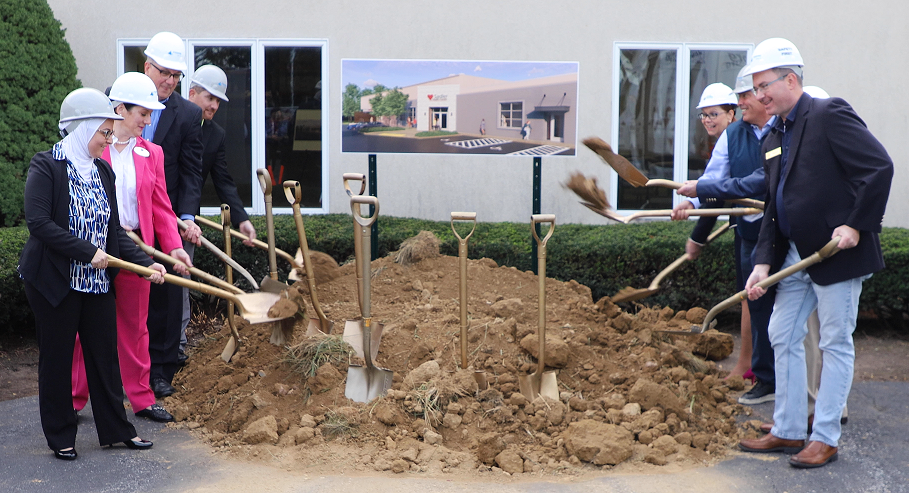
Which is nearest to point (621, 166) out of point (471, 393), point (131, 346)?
point (471, 393)

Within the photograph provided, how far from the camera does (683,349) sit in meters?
5.52

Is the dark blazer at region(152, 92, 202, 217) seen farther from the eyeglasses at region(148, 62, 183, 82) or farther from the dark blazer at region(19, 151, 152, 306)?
the dark blazer at region(19, 151, 152, 306)

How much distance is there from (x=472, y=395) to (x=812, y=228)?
1.92 meters

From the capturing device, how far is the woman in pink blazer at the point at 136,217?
4.35 meters

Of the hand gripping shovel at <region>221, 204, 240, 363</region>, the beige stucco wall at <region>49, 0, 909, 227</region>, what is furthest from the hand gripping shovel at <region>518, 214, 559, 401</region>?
the beige stucco wall at <region>49, 0, 909, 227</region>

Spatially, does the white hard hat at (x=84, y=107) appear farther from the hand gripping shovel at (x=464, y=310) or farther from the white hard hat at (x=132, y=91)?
the hand gripping shovel at (x=464, y=310)

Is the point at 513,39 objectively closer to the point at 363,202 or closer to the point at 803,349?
the point at 363,202

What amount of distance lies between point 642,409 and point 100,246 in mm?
2941

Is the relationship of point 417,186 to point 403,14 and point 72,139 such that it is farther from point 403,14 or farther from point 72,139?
point 72,139

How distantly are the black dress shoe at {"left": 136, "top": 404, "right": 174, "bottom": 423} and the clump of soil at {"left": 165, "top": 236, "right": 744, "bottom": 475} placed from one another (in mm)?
69

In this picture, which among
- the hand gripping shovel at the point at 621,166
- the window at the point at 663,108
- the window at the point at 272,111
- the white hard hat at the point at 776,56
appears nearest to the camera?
the white hard hat at the point at 776,56

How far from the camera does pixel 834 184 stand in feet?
12.7

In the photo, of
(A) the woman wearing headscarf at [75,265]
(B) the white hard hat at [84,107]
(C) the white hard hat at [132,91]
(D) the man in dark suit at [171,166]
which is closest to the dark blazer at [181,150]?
(D) the man in dark suit at [171,166]

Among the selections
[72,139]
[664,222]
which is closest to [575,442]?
[72,139]
